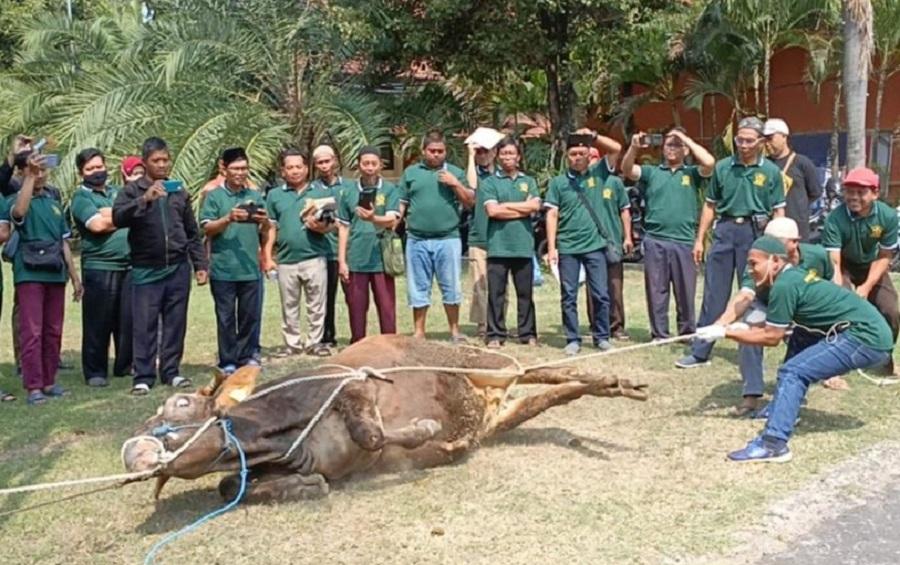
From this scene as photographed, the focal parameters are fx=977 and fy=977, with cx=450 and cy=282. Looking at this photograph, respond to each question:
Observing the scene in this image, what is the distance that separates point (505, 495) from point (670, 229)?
4.46 metres

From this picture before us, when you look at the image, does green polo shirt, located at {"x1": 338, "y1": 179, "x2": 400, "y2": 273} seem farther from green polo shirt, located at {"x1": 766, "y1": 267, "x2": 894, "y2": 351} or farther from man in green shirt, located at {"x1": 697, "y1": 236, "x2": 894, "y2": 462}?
green polo shirt, located at {"x1": 766, "y1": 267, "x2": 894, "y2": 351}

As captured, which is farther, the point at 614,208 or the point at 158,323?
the point at 614,208

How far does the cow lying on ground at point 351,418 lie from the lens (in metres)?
4.72

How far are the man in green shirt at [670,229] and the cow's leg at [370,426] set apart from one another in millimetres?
4329

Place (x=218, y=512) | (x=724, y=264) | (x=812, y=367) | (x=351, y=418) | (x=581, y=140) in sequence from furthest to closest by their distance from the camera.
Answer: (x=581, y=140) → (x=724, y=264) → (x=812, y=367) → (x=351, y=418) → (x=218, y=512)

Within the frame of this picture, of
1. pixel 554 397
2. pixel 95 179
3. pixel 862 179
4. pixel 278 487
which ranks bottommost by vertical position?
pixel 278 487

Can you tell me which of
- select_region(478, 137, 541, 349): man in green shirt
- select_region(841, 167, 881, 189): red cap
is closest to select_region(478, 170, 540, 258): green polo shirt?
select_region(478, 137, 541, 349): man in green shirt

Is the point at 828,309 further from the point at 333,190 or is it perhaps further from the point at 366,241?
the point at 333,190

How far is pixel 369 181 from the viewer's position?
30.3ft

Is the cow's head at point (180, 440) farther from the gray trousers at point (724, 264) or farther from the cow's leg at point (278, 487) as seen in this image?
the gray trousers at point (724, 264)

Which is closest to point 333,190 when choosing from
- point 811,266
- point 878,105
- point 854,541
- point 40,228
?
point 40,228

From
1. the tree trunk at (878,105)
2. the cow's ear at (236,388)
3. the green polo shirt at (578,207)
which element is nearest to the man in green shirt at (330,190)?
the green polo shirt at (578,207)

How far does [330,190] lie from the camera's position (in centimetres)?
927

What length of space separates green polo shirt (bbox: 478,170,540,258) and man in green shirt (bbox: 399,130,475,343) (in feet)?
0.86
